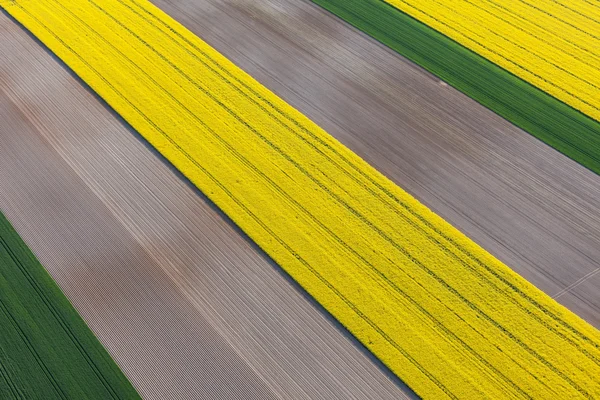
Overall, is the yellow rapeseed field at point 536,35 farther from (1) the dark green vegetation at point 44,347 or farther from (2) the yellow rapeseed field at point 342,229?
(1) the dark green vegetation at point 44,347

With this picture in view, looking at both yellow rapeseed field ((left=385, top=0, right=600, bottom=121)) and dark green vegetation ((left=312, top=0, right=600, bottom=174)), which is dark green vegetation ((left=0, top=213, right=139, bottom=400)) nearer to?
dark green vegetation ((left=312, top=0, right=600, bottom=174))

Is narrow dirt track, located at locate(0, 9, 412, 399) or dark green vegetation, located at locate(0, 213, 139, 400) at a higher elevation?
narrow dirt track, located at locate(0, 9, 412, 399)

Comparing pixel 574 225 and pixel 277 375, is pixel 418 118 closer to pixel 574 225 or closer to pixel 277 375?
pixel 574 225


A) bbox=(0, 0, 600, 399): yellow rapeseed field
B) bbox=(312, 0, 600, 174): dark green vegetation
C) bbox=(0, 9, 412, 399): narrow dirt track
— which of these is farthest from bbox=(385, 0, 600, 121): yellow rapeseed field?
bbox=(0, 9, 412, 399): narrow dirt track

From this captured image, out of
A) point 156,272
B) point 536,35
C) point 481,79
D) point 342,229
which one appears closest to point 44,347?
point 156,272

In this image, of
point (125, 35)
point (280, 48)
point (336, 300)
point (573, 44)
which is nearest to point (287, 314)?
point (336, 300)

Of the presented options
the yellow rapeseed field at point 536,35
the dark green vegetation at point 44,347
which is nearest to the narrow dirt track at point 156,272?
the dark green vegetation at point 44,347

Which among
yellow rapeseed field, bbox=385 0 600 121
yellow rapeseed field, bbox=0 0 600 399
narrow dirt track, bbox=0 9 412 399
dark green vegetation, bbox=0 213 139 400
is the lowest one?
dark green vegetation, bbox=0 213 139 400
